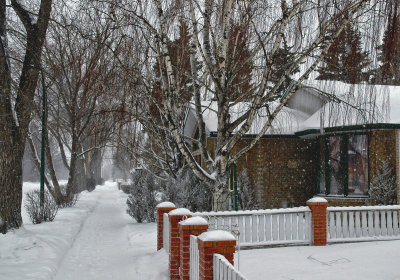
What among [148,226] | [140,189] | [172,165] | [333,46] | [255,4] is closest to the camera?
[333,46]

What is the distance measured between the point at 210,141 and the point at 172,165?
211cm

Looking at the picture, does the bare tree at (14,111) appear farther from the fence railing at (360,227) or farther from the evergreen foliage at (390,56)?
the evergreen foliage at (390,56)

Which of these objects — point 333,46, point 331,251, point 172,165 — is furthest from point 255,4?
point 172,165

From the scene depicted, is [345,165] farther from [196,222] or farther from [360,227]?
[196,222]

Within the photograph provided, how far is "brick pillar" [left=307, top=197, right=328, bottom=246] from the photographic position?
30.2ft

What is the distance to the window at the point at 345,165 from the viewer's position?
14.0 metres

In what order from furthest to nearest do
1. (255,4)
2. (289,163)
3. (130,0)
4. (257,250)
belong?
(289,163) → (130,0) → (255,4) → (257,250)

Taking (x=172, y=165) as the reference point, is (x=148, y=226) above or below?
below

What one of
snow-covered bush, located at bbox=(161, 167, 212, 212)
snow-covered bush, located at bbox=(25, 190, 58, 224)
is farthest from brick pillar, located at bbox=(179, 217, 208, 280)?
snow-covered bush, located at bbox=(25, 190, 58, 224)

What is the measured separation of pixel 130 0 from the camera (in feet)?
34.8

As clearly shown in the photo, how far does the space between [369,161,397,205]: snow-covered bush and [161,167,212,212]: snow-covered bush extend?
227 inches

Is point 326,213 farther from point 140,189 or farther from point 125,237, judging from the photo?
point 140,189

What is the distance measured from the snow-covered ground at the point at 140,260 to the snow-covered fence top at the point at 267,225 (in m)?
0.25

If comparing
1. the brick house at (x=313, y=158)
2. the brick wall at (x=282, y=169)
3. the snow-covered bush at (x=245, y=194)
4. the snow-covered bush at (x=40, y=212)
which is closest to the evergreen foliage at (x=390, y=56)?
the brick house at (x=313, y=158)
